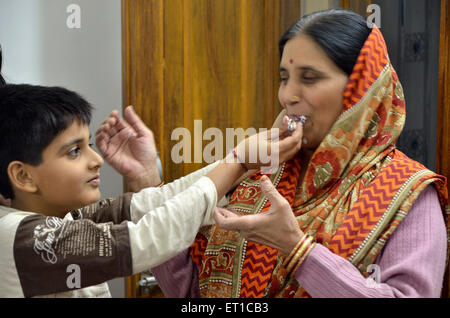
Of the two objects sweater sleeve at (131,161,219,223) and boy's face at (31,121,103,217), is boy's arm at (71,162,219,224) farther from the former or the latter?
boy's face at (31,121,103,217)

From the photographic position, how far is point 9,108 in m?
1.03

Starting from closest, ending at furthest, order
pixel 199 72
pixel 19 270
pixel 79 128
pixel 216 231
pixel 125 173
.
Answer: pixel 19 270
pixel 79 128
pixel 216 231
pixel 125 173
pixel 199 72

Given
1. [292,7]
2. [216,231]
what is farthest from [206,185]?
[292,7]

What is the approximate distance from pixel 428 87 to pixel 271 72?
66 cm

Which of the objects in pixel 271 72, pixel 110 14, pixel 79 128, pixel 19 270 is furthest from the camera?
pixel 271 72

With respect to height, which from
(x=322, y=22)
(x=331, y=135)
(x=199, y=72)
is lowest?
(x=331, y=135)

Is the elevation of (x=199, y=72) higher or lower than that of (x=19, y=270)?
higher

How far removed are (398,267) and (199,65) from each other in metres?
1.27

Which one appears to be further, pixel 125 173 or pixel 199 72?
pixel 199 72

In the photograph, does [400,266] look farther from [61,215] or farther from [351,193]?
[61,215]

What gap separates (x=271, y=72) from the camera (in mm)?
2143

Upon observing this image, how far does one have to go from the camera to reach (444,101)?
1.62 m

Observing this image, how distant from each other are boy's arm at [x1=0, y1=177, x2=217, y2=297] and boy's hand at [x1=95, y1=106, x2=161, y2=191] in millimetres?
389

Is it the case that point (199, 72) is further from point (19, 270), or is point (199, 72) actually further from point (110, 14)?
point (19, 270)
